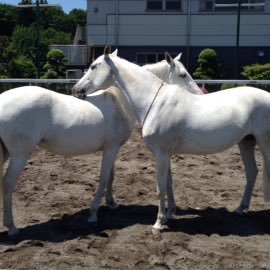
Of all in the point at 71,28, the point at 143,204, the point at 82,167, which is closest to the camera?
the point at 143,204

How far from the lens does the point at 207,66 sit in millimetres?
25547

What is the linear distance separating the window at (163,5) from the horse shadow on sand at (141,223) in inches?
950

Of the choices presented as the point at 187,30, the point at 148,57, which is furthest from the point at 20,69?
the point at 187,30

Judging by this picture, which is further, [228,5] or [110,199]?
[228,5]

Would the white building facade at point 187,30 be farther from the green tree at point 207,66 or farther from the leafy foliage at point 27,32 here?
the leafy foliage at point 27,32

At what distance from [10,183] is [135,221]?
59.0 inches

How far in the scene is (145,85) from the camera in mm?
5520

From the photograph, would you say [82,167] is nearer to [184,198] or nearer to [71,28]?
[184,198]

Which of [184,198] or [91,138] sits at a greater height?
[91,138]

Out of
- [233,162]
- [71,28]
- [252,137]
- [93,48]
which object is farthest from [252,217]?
[71,28]

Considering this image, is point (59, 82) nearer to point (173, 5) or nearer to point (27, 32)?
point (173, 5)

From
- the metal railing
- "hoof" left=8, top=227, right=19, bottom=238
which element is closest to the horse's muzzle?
"hoof" left=8, top=227, right=19, bottom=238

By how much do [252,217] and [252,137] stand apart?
93cm

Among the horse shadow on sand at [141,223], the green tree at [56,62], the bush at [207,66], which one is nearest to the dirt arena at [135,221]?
the horse shadow on sand at [141,223]
